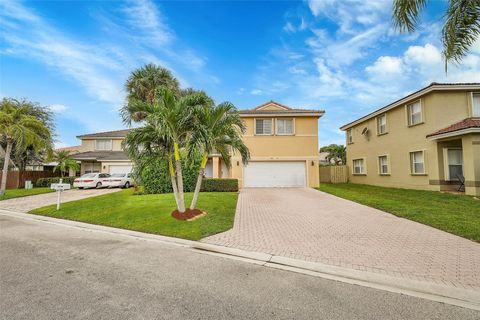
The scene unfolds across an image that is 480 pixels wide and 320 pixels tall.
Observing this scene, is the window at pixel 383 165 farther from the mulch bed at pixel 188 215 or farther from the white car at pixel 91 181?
the white car at pixel 91 181

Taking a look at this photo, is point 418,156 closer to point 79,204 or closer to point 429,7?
point 429,7

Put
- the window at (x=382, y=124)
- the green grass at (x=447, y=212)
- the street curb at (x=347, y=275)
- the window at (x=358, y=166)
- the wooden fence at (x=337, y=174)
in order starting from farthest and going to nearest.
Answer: the wooden fence at (x=337, y=174)
the window at (x=358, y=166)
the window at (x=382, y=124)
the green grass at (x=447, y=212)
the street curb at (x=347, y=275)

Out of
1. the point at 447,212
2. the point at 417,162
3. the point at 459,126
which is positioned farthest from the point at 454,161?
the point at 447,212

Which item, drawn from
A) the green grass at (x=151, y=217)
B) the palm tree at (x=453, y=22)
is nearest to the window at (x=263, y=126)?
the green grass at (x=151, y=217)

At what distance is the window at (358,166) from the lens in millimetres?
23663

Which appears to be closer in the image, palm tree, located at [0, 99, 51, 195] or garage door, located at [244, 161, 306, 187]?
palm tree, located at [0, 99, 51, 195]

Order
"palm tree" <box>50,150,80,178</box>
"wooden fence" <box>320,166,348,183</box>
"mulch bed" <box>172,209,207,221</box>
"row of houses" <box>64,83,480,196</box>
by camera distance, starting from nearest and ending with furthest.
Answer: "mulch bed" <box>172,209,207,221</box> → "row of houses" <box>64,83,480,196</box> → "wooden fence" <box>320,166,348,183</box> → "palm tree" <box>50,150,80,178</box>

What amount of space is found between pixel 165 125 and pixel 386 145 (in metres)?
18.8

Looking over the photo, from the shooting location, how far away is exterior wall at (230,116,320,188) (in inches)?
760

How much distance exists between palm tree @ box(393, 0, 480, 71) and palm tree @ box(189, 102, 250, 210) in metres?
5.59

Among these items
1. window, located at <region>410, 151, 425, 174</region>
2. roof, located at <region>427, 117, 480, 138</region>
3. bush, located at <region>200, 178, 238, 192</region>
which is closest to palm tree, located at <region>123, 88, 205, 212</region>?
bush, located at <region>200, 178, 238, 192</region>

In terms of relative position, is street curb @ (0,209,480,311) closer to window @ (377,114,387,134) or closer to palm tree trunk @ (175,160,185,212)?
palm tree trunk @ (175,160,185,212)

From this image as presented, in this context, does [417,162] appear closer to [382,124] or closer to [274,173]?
[382,124]

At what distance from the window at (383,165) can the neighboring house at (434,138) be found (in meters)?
0.21
